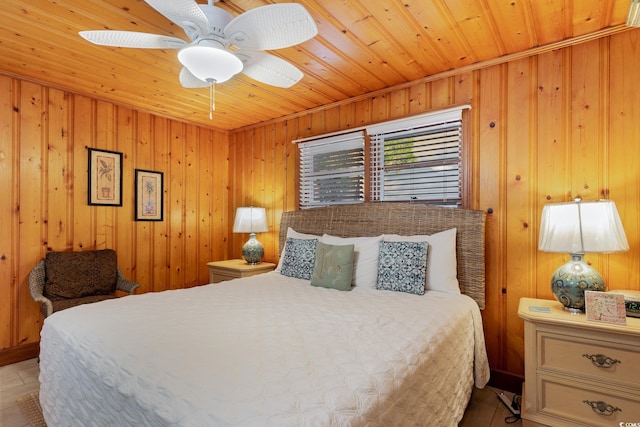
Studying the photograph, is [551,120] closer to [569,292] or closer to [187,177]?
[569,292]

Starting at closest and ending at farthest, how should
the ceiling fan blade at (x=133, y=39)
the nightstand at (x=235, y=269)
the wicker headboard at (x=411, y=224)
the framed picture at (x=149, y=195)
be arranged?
the ceiling fan blade at (x=133, y=39) < the wicker headboard at (x=411, y=224) < the nightstand at (x=235, y=269) < the framed picture at (x=149, y=195)

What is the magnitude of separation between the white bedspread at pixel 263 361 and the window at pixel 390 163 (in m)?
1.06

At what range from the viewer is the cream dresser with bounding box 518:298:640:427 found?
1.67m

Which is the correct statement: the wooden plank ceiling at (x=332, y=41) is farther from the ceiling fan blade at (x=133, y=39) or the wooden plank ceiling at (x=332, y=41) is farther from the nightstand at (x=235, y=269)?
the nightstand at (x=235, y=269)

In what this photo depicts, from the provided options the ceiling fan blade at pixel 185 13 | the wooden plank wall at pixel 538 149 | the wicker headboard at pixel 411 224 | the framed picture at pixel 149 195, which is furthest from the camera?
the framed picture at pixel 149 195

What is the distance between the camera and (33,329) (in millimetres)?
2918

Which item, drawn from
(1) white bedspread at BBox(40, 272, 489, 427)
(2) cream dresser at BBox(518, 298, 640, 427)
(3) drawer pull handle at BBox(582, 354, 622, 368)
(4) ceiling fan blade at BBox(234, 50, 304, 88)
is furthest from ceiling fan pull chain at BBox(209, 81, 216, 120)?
(3) drawer pull handle at BBox(582, 354, 622, 368)

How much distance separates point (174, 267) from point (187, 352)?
9.69 ft

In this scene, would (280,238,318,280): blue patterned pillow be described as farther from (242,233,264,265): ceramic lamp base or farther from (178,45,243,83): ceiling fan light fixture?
(178,45,243,83): ceiling fan light fixture

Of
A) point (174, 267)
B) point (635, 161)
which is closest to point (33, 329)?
point (174, 267)

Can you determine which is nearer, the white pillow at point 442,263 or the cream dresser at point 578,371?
the cream dresser at point 578,371

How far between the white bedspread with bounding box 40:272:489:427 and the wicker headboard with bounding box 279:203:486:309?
34 cm

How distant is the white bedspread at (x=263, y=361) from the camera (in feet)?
3.15

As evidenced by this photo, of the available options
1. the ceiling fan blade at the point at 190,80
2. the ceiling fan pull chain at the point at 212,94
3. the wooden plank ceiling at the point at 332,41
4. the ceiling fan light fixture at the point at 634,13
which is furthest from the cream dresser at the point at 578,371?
the ceiling fan blade at the point at 190,80
